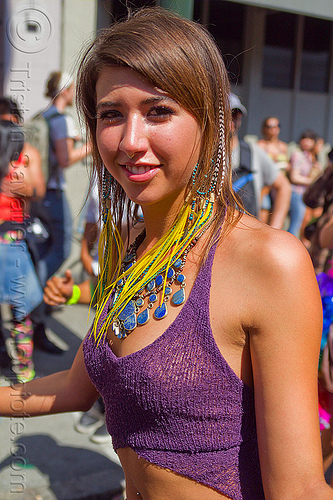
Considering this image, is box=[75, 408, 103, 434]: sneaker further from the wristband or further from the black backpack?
the wristband

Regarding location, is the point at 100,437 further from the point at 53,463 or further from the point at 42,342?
the point at 42,342

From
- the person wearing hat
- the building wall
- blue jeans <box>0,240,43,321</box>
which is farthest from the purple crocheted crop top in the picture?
the building wall

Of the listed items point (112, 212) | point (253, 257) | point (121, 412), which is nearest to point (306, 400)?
point (253, 257)

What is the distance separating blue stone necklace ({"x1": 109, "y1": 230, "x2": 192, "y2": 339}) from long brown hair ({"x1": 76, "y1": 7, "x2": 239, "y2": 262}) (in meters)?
0.14

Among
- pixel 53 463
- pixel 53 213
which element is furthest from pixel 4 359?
pixel 53 463

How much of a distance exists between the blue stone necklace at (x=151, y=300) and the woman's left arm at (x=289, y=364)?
23 cm

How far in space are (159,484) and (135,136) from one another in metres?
0.79

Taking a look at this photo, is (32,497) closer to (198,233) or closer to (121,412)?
(121,412)

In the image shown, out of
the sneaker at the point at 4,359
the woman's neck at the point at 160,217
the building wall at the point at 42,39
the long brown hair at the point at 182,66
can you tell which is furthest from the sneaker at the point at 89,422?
the building wall at the point at 42,39

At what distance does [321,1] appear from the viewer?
19.6 ft

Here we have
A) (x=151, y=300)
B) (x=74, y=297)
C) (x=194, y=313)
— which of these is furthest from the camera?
(x=74, y=297)

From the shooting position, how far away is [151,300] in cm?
130

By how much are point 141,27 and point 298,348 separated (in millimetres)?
801

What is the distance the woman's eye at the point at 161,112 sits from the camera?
3.93 ft
